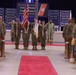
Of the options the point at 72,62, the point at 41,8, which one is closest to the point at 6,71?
the point at 72,62

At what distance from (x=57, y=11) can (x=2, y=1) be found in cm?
489

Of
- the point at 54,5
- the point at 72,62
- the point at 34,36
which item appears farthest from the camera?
the point at 54,5

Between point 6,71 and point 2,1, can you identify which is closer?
point 6,71

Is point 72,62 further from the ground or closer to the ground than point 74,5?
closer to the ground

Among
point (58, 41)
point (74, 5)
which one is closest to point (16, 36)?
point (58, 41)

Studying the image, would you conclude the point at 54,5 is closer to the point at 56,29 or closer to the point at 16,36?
the point at 56,29

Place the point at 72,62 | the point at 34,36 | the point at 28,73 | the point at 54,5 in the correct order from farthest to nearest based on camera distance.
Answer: the point at 54,5, the point at 34,36, the point at 72,62, the point at 28,73

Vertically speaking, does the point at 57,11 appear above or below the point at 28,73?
above

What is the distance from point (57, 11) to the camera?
23000mm

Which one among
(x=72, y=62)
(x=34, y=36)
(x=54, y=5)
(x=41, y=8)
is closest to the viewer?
(x=72, y=62)

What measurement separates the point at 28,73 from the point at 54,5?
1651cm

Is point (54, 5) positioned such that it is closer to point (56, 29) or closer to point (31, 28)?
point (56, 29)

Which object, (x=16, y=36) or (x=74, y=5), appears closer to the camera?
(x=16, y=36)

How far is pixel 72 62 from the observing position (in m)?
10.7
